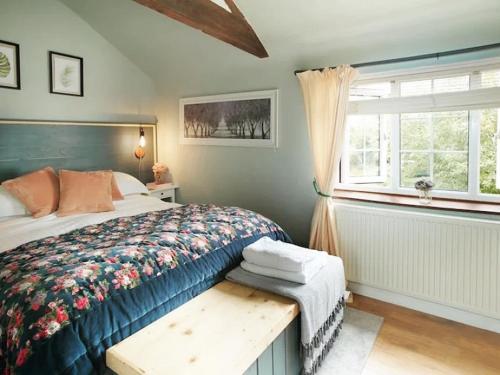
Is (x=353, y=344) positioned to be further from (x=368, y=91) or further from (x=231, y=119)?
(x=231, y=119)

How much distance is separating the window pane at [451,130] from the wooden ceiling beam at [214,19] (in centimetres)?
154

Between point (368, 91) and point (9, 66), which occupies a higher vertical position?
point (9, 66)

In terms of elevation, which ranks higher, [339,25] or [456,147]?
[339,25]

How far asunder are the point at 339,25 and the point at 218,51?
124 centimetres

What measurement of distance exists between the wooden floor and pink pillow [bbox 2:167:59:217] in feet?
8.12

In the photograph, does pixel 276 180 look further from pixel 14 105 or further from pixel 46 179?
pixel 14 105

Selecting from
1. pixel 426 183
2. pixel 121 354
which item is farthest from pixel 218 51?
pixel 121 354

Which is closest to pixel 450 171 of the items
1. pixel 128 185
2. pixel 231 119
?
pixel 231 119

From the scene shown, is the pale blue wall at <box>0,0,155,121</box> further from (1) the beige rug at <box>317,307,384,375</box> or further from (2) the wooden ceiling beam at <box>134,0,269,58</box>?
(1) the beige rug at <box>317,307,384,375</box>

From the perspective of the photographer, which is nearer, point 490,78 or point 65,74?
point 490,78

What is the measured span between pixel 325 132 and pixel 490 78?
1173 mm

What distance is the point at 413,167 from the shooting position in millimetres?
2846

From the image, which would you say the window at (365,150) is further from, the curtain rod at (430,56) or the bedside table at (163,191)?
the bedside table at (163,191)

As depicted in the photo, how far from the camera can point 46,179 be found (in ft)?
9.21
